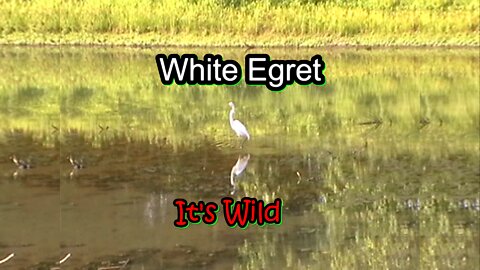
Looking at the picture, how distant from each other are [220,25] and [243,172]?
10368 mm

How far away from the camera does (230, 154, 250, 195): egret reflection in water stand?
21.0 ft

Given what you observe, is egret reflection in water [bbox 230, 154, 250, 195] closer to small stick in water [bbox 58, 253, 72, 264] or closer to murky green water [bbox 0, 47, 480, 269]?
murky green water [bbox 0, 47, 480, 269]

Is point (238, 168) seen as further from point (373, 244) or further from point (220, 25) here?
point (220, 25)

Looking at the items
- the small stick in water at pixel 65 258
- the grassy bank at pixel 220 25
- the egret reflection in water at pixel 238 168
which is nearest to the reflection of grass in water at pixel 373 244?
A: the egret reflection in water at pixel 238 168

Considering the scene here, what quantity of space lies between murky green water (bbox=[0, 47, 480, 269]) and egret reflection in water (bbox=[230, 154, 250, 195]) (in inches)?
1.5

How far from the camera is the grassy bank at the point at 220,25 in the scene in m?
16.4

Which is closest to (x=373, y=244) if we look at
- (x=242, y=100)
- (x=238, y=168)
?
(x=238, y=168)

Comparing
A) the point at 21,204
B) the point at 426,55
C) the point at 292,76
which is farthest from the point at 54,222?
the point at 426,55

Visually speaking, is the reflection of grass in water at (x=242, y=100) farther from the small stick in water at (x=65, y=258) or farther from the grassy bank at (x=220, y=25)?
the small stick in water at (x=65, y=258)

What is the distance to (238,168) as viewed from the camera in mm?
6828

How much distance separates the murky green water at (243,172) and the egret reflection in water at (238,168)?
0.04 metres

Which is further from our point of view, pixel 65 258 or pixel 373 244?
pixel 373 244

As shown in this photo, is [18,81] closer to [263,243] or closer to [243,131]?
[243,131]

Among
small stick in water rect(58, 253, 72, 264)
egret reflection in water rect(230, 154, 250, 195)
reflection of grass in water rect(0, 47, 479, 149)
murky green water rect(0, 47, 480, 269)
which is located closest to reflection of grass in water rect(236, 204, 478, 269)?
murky green water rect(0, 47, 480, 269)
